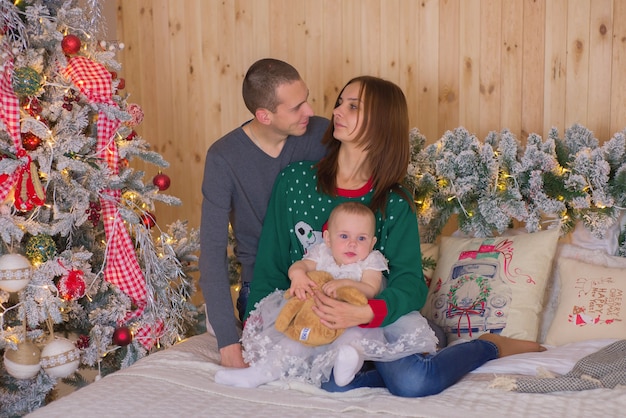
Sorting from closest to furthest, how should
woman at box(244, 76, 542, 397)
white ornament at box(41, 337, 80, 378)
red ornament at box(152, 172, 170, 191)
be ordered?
woman at box(244, 76, 542, 397), white ornament at box(41, 337, 80, 378), red ornament at box(152, 172, 170, 191)

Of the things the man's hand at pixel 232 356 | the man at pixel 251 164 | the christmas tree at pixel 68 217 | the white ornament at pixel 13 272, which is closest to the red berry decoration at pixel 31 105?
the christmas tree at pixel 68 217

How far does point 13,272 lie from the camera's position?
96.8 inches

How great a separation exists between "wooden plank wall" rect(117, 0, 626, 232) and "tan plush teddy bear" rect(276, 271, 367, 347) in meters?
1.34

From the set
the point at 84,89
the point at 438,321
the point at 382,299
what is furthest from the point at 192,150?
the point at 382,299

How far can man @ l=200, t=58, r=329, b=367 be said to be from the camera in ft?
7.77

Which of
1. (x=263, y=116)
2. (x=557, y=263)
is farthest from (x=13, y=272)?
(x=557, y=263)

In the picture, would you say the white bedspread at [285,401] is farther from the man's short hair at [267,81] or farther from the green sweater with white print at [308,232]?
the man's short hair at [267,81]

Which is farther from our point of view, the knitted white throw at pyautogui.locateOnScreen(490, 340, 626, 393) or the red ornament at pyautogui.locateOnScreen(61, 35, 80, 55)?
the red ornament at pyautogui.locateOnScreen(61, 35, 80, 55)

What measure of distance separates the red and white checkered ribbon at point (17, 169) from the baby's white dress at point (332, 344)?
2.98ft

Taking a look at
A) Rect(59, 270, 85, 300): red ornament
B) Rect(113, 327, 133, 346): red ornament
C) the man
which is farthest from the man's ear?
Rect(113, 327, 133, 346): red ornament

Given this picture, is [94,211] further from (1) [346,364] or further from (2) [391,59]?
→ (2) [391,59]

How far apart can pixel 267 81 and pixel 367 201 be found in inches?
21.2

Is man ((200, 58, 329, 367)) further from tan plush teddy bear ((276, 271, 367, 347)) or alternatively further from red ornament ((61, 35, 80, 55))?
red ornament ((61, 35, 80, 55))

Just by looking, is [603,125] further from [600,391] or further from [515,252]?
[600,391]
